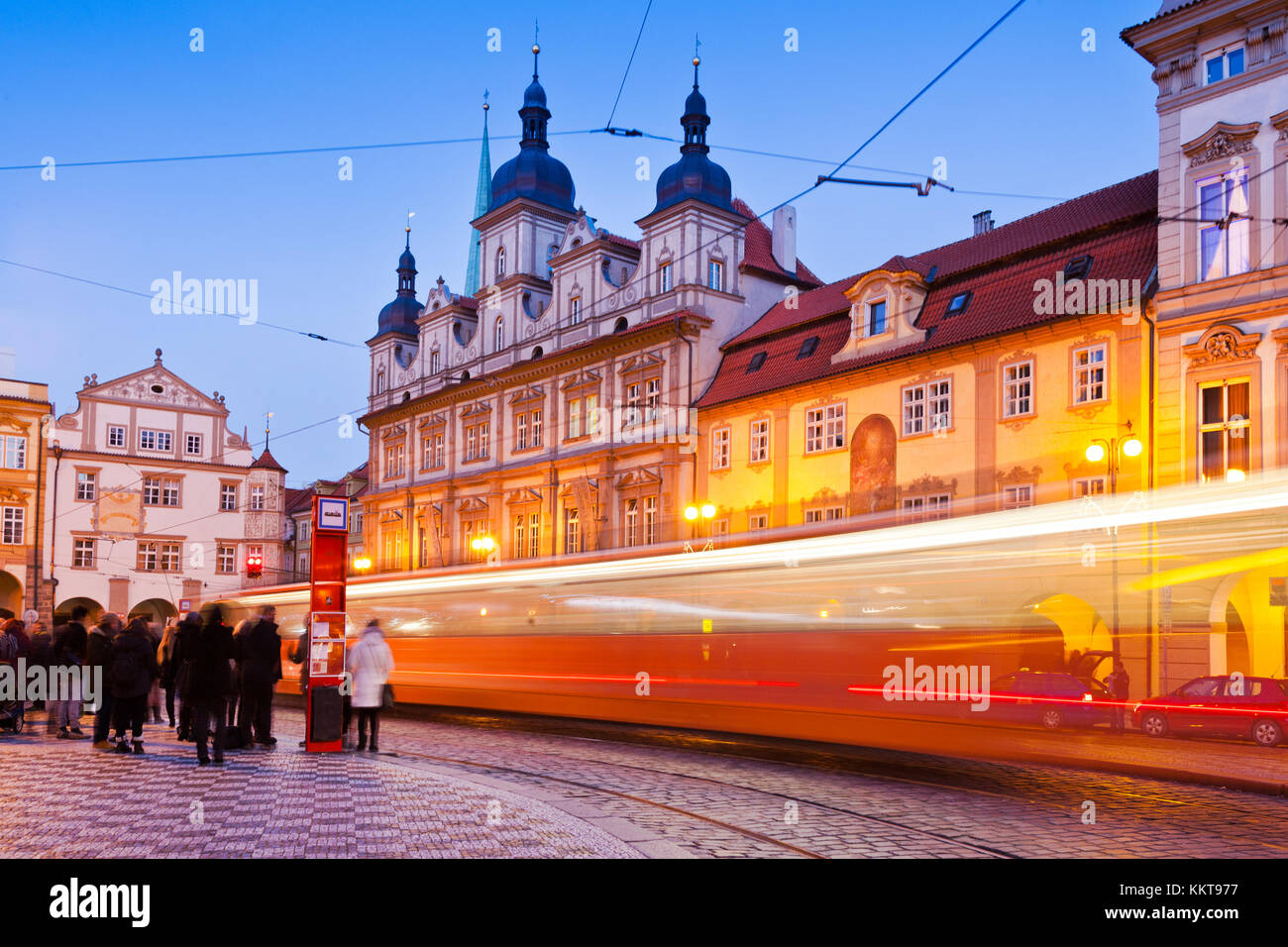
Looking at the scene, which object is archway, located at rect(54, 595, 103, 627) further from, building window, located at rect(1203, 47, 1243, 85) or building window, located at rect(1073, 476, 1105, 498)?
building window, located at rect(1203, 47, 1243, 85)

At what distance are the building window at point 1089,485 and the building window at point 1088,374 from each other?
1900 mm

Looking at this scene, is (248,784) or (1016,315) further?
(1016,315)

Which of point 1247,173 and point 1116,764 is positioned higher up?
point 1247,173

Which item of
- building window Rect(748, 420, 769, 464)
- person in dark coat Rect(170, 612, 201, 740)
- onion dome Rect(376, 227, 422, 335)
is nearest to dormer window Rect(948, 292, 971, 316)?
building window Rect(748, 420, 769, 464)

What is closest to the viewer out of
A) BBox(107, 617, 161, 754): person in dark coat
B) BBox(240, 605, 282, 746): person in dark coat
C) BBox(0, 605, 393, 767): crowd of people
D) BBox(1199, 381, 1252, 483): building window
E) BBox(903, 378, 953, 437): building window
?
BBox(0, 605, 393, 767): crowd of people

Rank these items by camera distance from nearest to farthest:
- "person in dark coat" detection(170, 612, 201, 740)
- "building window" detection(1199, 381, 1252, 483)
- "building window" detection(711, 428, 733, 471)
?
"person in dark coat" detection(170, 612, 201, 740)
"building window" detection(1199, 381, 1252, 483)
"building window" detection(711, 428, 733, 471)

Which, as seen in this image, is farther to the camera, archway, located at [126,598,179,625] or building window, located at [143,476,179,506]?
building window, located at [143,476,179,506]

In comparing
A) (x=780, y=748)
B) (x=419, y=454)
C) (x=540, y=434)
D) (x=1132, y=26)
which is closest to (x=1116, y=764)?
(x=780, y=748)

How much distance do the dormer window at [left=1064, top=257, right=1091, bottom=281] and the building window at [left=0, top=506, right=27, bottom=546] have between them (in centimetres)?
5104

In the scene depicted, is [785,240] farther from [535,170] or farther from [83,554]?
[83,554]

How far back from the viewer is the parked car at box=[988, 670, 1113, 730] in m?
12.9

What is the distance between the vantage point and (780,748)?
725 inches
